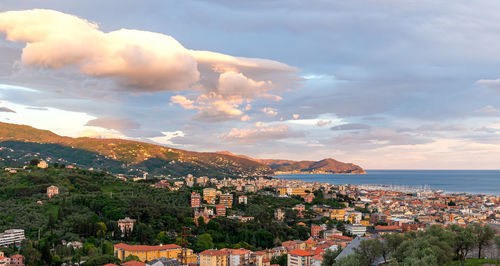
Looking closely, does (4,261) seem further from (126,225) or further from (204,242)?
(204,242)

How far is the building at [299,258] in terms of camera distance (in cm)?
3762

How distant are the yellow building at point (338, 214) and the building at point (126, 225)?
35.5m

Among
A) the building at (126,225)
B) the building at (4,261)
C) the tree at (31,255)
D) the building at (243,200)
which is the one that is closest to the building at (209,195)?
the building at (243,200)

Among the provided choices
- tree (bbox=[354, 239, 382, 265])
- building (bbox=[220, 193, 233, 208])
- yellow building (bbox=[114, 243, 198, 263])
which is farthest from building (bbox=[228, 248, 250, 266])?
building (bbox=[220, 193, 233, 208])

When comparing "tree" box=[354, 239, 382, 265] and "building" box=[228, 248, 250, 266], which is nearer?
"tree" box=[354, 239, 382, 265]

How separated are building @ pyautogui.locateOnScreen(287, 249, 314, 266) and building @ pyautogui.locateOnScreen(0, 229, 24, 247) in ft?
80.7

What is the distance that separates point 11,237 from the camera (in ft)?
131

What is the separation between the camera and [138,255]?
124 feet

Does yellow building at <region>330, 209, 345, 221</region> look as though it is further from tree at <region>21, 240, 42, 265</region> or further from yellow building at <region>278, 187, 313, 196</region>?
tree at <region>21, 240, 42, 265</region>

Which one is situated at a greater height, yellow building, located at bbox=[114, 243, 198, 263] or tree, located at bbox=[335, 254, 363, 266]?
tree, located at bbox=[335, 254, 363, 266]

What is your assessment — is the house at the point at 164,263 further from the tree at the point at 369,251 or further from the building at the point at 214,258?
the tree at the point at 369,251

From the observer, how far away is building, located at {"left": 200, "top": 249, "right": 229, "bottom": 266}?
3825cm

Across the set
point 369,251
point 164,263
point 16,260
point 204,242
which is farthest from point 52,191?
point 369,251

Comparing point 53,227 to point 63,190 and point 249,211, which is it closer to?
point 63,190
